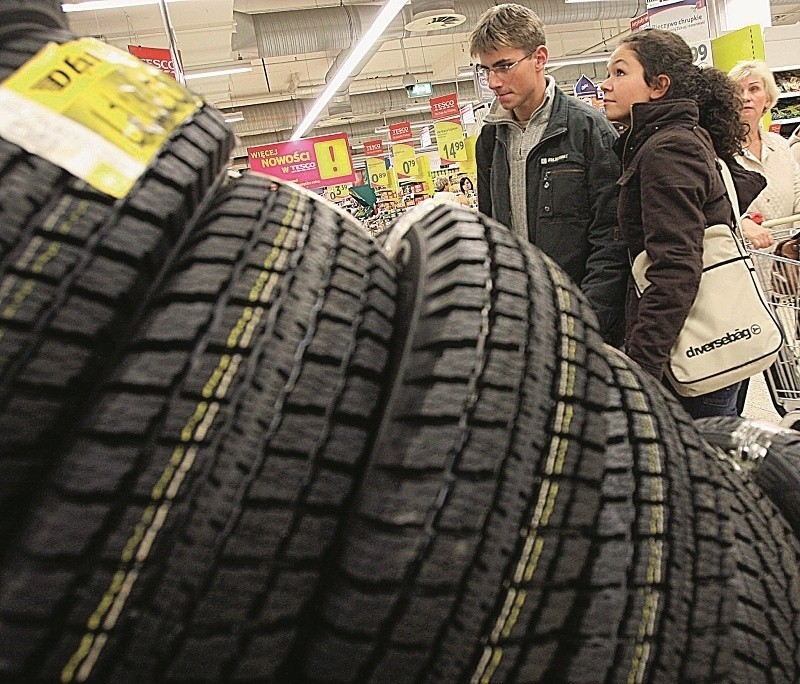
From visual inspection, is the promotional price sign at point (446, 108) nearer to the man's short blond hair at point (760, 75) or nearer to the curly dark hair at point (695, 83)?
the man's short blond hair at point (760, 75)

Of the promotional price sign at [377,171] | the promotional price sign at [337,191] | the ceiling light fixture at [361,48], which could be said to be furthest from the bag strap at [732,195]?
the promotional price sign at [377,171]

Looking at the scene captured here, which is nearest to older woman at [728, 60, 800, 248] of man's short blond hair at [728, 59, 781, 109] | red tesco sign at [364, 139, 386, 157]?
man's short blond hair at [728, 59, 781, 109]

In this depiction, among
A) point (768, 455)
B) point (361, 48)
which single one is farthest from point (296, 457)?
point (361, 48)

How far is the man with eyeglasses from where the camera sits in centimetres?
185

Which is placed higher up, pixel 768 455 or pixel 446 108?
pixel 446 108

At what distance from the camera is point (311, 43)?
9.84 m

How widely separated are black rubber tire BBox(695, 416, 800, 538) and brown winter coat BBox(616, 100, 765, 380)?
0.58 metres

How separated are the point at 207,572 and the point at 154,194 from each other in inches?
9.2

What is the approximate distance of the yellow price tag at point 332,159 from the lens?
42.1 ft

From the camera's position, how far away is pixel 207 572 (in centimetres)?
43

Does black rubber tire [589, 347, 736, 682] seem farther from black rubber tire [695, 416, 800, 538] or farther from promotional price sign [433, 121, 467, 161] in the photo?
promotional price sign [433, 121, 467, 161]

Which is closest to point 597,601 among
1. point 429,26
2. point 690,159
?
point 690,159

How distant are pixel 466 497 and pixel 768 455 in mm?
595

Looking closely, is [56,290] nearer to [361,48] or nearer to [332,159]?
[361,48]
